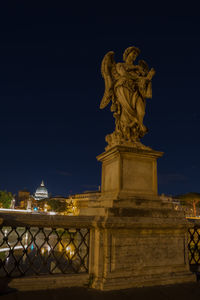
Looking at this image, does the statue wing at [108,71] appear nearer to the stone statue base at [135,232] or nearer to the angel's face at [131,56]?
the angel's face at [131,56]

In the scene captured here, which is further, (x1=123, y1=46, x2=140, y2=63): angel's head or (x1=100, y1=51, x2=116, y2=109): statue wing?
(x1=123, y1=46, x2=140, y2=63): angel's head

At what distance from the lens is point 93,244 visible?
15.1 feet

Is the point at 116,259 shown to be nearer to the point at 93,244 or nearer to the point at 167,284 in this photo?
the point at 93,244

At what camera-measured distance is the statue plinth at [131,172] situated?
17.1 ft

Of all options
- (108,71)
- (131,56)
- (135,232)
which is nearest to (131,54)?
(131,56)

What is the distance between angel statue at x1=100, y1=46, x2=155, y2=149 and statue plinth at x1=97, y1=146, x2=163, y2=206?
0.29 metres

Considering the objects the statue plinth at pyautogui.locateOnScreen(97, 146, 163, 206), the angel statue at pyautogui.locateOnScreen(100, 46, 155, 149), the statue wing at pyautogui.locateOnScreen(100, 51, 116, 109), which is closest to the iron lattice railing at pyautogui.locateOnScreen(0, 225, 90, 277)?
the statue plinth at pyautogui.locateOnScreen(97, 146, 163, 206)

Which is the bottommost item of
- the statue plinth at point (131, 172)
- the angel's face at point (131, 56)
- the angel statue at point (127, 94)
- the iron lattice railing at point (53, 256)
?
the iron lattice railing at point (53, 256)

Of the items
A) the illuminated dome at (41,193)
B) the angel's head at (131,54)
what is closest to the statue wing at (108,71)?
the angel's head at (131,54)

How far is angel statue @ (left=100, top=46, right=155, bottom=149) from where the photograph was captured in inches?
233

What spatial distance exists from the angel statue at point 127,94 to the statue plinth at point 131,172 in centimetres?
29

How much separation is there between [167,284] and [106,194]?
2231mm

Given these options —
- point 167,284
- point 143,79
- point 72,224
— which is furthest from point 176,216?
point 143,79

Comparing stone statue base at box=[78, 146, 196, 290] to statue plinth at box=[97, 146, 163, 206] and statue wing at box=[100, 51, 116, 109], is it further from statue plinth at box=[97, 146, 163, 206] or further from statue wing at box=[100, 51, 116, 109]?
statue wing at box=[100, 51, 116, 109]
